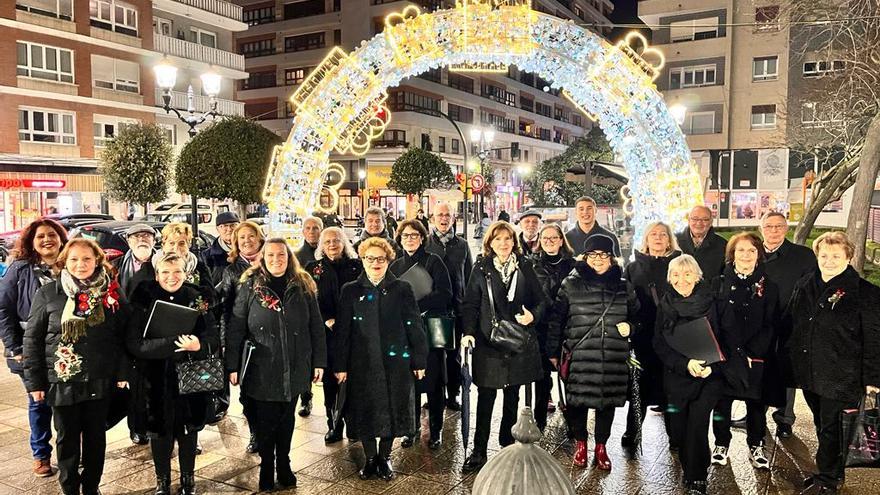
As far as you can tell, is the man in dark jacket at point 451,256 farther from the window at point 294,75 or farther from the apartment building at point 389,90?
the window at point 294,75

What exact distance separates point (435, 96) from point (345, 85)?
137 feet

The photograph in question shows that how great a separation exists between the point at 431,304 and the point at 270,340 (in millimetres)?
1753

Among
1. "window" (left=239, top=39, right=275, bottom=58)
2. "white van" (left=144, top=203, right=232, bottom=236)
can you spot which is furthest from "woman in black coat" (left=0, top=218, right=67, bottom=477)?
"window" (left=239, top=39, right=275, bottom=58)

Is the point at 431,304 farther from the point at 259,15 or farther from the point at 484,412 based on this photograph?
the point at 259,15

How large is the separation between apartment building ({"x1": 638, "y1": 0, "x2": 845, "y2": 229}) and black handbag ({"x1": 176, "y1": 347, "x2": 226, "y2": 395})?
3009 cm

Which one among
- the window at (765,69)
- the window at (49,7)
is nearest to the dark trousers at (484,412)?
the window at (49,7)

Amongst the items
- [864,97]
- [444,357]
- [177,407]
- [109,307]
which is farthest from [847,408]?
[864,97]

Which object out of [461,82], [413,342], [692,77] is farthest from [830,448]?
[461,82]

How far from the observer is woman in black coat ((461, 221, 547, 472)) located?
17.7ft

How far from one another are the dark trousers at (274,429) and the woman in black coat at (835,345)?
3837 millimetres

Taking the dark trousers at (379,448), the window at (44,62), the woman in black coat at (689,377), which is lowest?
the dark trousers at (379,448)

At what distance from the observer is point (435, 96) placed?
50.3m

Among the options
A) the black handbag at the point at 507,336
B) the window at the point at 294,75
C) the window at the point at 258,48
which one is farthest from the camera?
the window at the point at 258,48

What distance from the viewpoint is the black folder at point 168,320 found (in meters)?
4.56
